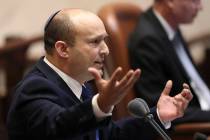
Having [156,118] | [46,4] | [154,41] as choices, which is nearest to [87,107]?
[156,118]

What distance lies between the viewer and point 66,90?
181 cm

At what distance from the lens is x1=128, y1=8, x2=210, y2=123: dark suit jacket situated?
9.45ft

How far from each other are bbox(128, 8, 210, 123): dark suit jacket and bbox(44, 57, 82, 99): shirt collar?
3.28 ft

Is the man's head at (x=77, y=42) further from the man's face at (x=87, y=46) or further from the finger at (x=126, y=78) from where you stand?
the finger at (x=126, y=78)

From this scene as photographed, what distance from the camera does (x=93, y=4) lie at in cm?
383

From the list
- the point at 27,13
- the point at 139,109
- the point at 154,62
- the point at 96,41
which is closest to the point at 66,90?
the point at 96,41

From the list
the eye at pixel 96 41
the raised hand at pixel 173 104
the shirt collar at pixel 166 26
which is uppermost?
the eye at pixel 96 41

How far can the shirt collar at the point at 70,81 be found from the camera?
1846mm

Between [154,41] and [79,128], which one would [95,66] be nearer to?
[79,128]

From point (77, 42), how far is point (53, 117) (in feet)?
0.99

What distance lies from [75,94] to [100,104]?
0.28m

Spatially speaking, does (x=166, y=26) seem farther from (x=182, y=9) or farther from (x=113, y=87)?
(x=113, y=87)

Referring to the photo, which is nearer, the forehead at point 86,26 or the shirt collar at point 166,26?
the forehead at point 86,26

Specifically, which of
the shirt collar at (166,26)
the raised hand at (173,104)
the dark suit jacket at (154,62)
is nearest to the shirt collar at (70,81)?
the raised hand at (173,104)
